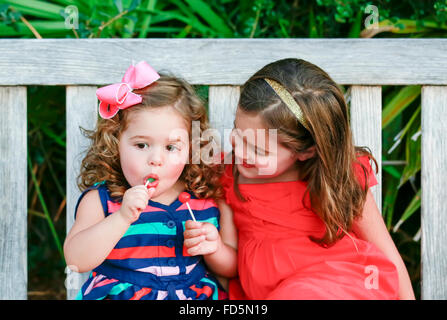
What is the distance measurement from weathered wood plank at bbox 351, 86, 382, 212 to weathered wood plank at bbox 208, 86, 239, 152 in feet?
1.07

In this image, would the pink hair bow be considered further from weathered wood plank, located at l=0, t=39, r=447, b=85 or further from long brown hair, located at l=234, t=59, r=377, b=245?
long brown hair, located at l=234, t=59, r=377, b=245

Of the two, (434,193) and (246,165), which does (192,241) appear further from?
(434,193)

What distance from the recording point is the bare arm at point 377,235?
1.42 meters

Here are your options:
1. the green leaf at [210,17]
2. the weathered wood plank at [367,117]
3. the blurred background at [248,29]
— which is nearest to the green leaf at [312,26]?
the blurred background at [248,29]

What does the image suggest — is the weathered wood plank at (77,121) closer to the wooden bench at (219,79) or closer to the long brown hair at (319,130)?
the wooden bench at (219,79)

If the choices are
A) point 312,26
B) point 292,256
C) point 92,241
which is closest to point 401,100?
point 312,26

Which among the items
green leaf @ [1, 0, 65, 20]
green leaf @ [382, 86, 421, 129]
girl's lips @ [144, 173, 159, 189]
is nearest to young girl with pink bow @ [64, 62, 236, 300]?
girl's lips @ [144, 173, 159, 189]

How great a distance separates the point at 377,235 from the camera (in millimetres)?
1429

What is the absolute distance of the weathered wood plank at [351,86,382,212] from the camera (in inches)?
59.2

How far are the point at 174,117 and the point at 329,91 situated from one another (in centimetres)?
39

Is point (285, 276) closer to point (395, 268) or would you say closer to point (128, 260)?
point (395, 268)

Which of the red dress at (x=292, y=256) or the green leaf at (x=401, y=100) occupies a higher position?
the green leaf at (x=401, y=100)

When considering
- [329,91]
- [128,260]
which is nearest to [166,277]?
[128,260]

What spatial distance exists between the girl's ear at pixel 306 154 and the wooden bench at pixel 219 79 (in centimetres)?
22
